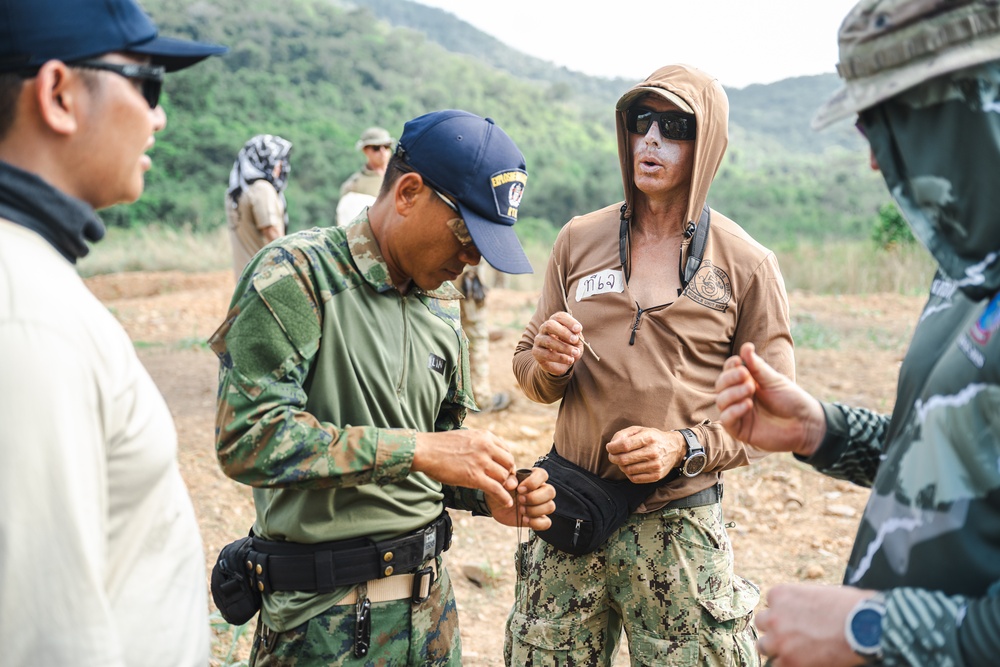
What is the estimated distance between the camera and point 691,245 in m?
2.71

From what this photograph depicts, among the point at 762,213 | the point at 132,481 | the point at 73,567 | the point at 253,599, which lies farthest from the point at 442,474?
the point at 762,213

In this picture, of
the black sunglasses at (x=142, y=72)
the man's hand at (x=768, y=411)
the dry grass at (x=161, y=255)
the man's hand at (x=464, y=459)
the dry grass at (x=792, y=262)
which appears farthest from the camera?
the dry grass at (x=161, y=255)

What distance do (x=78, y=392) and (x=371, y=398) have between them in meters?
0.97

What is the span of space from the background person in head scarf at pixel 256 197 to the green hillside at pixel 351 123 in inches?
643

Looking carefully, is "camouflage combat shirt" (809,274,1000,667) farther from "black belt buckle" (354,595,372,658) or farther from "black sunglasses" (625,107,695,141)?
"black sunglasses" (625,107,695,141)

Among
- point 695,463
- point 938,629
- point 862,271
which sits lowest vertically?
point 862,271

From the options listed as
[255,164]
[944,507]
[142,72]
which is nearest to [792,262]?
[255,164]

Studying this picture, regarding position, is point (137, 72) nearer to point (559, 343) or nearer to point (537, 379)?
point (559, 343)

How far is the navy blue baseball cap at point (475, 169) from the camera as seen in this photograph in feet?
7.13

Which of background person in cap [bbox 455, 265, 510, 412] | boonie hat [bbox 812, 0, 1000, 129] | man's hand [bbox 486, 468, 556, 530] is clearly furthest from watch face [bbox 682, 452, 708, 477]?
background person in cap [bbox 455, 265, 510, 412]

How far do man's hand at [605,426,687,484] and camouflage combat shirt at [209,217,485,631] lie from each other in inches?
20.4

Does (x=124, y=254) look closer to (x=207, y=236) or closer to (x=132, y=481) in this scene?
(x=207, y=236)

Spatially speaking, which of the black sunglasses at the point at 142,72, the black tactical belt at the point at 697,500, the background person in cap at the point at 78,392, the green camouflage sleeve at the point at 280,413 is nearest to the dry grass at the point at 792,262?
the black tactical belt at the point at 697,500

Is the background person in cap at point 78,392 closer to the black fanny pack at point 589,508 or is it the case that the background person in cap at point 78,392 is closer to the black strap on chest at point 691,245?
the black fanny pack at point 589,508
